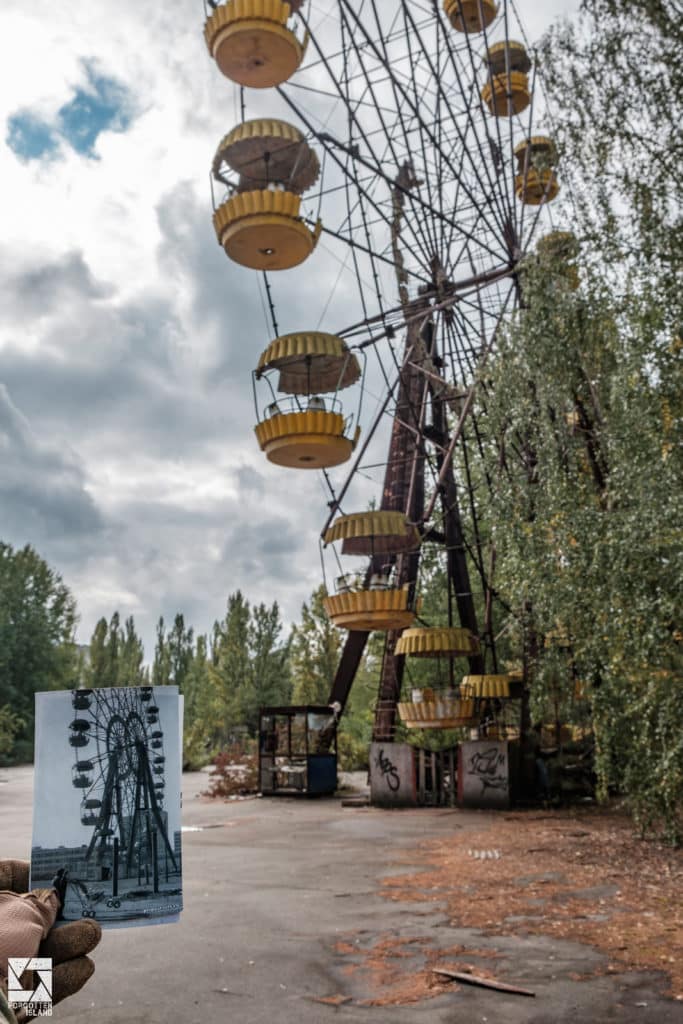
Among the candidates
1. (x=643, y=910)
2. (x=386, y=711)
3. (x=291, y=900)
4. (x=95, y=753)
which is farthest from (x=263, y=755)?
(x=95, y=753)

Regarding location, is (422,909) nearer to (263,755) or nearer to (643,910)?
(643,910)

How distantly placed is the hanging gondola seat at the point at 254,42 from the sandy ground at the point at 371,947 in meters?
11.1

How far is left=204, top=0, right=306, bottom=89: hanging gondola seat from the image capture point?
1233cm

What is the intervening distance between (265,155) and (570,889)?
39.7 feet

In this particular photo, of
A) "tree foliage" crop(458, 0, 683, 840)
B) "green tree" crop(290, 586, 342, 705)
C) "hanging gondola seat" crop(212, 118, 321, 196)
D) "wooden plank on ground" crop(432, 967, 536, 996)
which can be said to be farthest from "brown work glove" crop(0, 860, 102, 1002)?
"green tree" crop(290, 586, 342, 705)

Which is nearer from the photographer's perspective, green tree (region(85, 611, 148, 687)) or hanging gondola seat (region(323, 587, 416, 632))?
hanging gondola seat (region(323, 587, 416, 632))

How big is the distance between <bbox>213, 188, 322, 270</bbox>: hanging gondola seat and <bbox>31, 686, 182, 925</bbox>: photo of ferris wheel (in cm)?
1141

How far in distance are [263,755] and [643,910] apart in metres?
17.5

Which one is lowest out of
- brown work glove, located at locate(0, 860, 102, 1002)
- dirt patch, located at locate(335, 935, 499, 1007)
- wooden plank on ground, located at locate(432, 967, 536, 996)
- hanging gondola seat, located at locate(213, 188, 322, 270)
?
dirt patch, located at locate(335, 935, 499, 1007)

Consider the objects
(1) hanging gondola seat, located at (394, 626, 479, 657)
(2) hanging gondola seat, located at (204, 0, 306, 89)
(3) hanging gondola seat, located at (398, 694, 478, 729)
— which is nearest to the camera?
(2) hanging gondola seat, located at (204, 0, 306, 89)

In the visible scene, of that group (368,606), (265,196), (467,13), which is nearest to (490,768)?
(368,606)

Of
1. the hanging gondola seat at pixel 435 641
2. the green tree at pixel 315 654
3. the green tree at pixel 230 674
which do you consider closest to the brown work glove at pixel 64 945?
the hanging gondola seat at pixel 435 641

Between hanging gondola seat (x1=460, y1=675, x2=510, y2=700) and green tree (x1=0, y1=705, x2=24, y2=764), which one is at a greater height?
hanging gondola seat (x1=460, y1=675, x2=510, y2=700)

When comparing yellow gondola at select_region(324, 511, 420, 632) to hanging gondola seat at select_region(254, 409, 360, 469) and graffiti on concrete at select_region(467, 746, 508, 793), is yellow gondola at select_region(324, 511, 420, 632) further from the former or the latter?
graffiti on concrete at select_region(467, 746, 508, 793)
